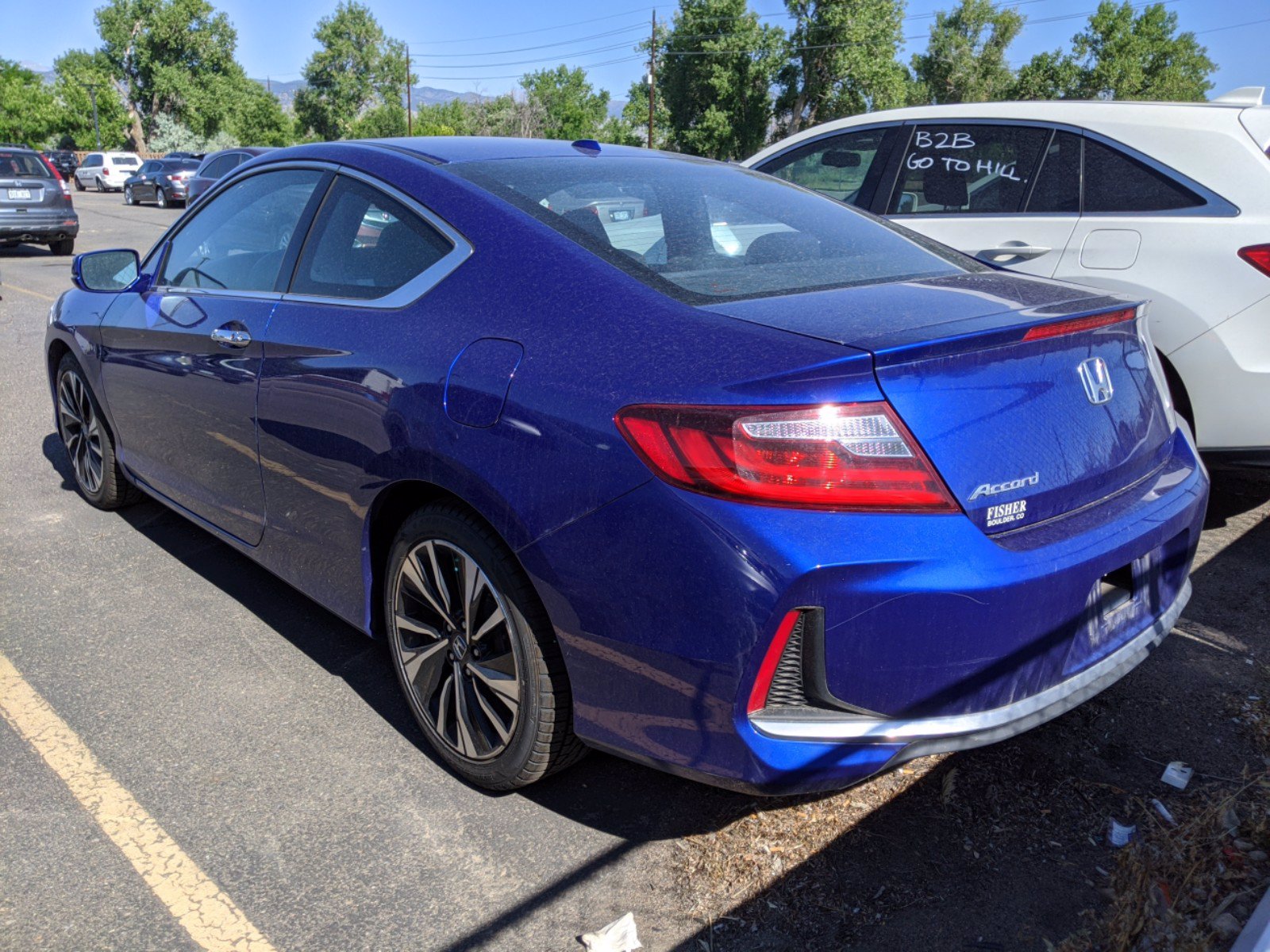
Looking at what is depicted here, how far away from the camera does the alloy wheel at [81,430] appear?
460 cm

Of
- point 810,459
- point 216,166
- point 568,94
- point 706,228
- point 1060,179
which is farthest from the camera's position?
point 568,94

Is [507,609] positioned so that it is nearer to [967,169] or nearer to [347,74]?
[967,169]

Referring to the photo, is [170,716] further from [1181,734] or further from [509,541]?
[1181,734]

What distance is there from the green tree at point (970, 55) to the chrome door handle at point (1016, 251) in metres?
76.7

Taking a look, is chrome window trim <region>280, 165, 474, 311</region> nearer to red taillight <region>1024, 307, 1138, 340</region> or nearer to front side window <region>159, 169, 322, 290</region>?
front side window <region>159, 169, 322, 290</region>

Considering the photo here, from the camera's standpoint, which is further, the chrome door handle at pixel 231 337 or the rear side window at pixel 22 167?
the rear side window at pixel 22 167

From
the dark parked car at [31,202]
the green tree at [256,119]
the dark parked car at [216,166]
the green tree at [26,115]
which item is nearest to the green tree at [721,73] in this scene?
→ the green tree at [256,119]

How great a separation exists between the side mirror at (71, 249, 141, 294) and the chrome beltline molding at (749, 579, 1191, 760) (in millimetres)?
3318

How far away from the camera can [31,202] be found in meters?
16.3

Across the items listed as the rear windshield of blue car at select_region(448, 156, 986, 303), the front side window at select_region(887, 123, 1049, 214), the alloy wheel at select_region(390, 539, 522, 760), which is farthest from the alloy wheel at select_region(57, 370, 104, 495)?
the front side window at select_region(887, 123, 1049, 214)

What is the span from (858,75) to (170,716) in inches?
2581

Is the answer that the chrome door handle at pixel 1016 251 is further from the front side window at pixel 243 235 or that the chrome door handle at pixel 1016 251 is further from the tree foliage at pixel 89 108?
the tree foliage at pixel 89 108

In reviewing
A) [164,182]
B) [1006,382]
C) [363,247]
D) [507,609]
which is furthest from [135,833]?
[164,182]

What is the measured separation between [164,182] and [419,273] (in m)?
31.3
